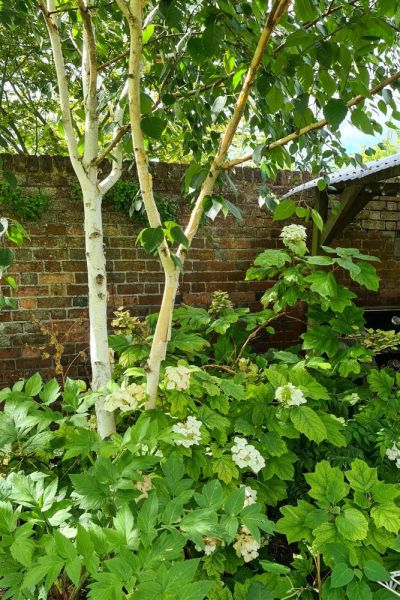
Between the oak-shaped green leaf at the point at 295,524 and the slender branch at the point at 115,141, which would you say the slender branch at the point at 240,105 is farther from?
the oak-shaped green leaf at the point at 295,524

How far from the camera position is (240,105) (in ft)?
4.21

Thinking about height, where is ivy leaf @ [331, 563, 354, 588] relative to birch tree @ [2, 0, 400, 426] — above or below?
below

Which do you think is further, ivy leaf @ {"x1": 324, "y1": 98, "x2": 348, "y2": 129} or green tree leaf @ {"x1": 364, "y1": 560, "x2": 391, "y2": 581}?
green tree leaf @ {"x1": 364, "y1": 560, "x2": 391, "y2": 581}

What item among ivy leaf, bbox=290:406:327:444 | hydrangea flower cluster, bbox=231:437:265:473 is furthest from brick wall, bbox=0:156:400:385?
ivy leaf, bbox=290:406:327:444

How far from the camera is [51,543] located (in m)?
0.99

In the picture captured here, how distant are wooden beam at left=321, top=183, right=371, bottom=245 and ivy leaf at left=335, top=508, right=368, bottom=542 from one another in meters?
1.90

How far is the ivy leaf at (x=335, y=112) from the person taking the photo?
1018 mm

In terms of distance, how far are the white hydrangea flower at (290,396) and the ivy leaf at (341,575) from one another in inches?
21.5

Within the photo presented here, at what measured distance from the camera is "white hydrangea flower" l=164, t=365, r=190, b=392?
145 cm

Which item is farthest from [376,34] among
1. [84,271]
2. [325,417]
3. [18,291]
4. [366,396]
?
[18,291]

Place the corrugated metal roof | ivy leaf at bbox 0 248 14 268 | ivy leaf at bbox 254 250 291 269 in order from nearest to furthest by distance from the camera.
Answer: ivy leaf at bbox 0 248 14 268 → ivy leaf at bbox 254 250 291 269 → the corrugated metal roof

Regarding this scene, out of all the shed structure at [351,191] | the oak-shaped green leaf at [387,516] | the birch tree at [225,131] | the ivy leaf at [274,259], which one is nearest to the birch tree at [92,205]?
the birch tree at [225,131]

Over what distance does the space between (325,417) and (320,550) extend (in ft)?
1.77

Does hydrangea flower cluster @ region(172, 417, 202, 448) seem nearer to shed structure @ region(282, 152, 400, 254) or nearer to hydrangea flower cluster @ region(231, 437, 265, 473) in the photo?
hydrangea flower cluster @ region(231, 437, 265, 473)
